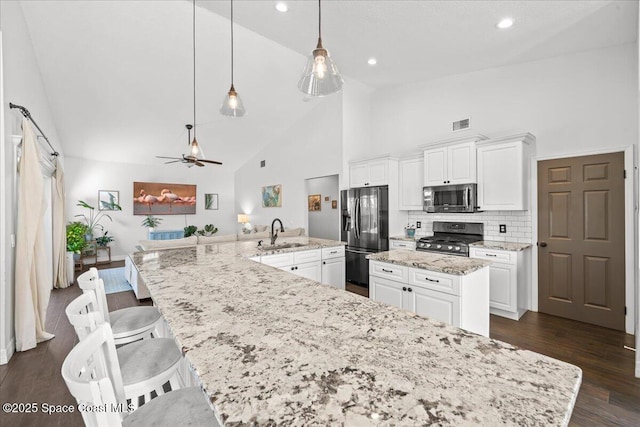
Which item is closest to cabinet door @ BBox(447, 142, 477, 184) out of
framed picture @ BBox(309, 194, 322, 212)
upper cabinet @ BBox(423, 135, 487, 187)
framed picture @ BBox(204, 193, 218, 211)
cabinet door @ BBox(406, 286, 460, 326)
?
upper cabinet @ BBox(423, 135, 487, 187)

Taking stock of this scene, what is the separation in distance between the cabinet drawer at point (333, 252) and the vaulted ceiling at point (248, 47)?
8.71ft

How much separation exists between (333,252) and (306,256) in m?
0.48

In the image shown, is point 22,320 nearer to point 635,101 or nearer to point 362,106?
point 362,106

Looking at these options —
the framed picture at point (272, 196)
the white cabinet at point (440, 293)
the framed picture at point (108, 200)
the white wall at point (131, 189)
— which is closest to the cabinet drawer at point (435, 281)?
the white cabinet at point (440, 293)

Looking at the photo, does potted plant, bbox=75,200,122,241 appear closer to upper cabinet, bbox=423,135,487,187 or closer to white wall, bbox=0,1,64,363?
white wall, bbox=0,1,64,363

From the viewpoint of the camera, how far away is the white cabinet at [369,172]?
486 centimetres

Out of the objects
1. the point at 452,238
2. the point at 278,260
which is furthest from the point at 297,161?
the point at 278,260

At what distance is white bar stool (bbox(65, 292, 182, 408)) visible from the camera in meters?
1.13

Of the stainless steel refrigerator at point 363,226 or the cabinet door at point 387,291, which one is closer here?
the cabinet door at point 387,291

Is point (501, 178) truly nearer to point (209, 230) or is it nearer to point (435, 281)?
point (435, 281)

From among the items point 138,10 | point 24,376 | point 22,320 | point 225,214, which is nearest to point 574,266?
point 24,376

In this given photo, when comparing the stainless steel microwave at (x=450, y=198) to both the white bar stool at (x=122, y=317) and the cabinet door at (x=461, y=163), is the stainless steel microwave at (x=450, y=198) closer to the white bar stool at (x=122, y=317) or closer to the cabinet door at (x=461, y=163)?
the cabinet door at (x=461, y=163)

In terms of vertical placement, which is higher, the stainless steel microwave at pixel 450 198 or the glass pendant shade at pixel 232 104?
the glass pendant shade at pixel 232 104

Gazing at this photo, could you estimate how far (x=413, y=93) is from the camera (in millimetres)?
5094
